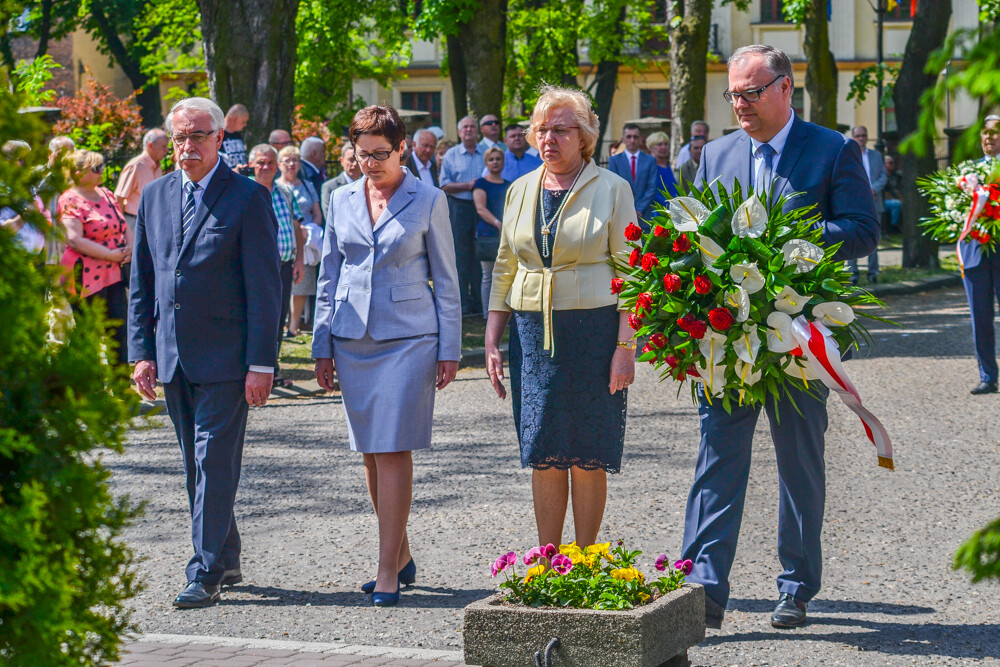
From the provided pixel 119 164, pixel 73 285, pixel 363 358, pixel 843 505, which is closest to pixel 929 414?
pixel 843 505

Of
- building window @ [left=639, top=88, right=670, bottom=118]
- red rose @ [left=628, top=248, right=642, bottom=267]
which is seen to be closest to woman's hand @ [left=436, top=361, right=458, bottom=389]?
red rose @ [left=628, top=248, right=642, bottom=267]

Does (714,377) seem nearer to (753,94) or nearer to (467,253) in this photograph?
(753,94)

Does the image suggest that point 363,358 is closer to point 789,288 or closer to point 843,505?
point 789,288

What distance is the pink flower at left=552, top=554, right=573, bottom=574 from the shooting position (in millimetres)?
4598

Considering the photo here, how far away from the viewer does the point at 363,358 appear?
6309mm

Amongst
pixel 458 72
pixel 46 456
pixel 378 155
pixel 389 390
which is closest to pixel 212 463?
pixel 389 390

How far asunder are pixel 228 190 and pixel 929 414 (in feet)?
21.5

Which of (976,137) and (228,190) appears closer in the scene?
(976,137)

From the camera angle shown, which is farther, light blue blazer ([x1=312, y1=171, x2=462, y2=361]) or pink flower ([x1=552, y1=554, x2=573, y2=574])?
light blue blazer ([x1=312, y1=171, x2=462, y2=361])

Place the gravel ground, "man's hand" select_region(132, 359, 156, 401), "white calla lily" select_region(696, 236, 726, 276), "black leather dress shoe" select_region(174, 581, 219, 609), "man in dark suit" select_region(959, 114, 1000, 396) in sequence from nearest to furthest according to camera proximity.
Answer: "white calla lily" select_region(696, 236, 726, 276), the gravel ground, "black leather dress shoe" select_region(174, 581, 219, 609), "man's hand" select_region(132, 359, 156, 401), "man in dark suit" select_region(959, 114, 1000, 396)

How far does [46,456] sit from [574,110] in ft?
11.6

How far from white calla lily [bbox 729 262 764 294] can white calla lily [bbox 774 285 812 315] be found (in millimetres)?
80

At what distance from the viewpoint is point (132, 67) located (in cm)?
4712

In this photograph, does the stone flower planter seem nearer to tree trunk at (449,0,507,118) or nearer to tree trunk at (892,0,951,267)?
tree trunk at (449,0,507,118)
